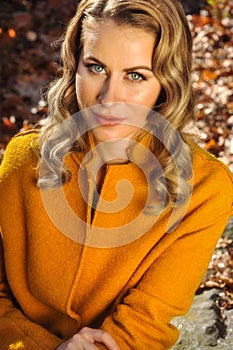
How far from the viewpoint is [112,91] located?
2.30m

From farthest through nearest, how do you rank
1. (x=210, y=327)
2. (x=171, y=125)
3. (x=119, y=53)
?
(x=210, y=327) < (x=171, y=125) < (x=119, y=53)

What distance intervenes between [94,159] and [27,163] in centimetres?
26

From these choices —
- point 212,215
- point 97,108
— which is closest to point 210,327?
point 212,215

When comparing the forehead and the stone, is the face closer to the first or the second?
the forehead

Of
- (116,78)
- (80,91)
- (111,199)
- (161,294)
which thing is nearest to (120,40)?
(116,78)

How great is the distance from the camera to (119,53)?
2.28m

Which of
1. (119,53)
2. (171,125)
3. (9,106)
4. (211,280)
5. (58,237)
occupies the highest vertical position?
(119,53)

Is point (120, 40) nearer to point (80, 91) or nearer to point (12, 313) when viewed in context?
point (80, 91)

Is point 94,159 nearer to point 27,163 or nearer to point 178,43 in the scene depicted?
point 27,163

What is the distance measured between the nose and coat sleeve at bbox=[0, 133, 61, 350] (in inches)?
20.5

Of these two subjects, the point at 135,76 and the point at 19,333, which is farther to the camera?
the point at 19,333

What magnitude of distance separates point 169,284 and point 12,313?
63cm

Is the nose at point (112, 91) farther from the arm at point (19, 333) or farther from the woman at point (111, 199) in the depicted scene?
the arm at point (19, 333)

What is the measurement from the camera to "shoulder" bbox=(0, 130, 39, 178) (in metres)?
2.66
